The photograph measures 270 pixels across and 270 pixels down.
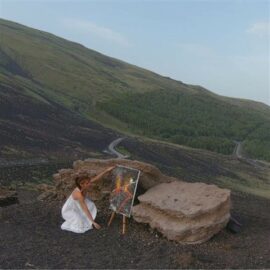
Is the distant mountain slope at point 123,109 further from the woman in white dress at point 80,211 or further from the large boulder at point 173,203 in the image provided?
the woman in white dress at point 80,211

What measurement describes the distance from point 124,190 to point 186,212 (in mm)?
2629

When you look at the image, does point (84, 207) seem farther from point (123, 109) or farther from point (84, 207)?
point (123, 109)

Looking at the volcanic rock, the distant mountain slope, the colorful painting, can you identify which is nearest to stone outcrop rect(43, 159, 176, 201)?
the colorful painting

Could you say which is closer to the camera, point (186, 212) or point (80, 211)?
point (186, 212)

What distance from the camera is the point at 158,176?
19.5 meters

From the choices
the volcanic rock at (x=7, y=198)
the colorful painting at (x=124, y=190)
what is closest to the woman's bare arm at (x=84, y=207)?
the colorful painting at (x=124, y=190)

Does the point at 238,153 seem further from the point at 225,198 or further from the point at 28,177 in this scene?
the point at 225,198

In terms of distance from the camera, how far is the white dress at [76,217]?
16.9 m

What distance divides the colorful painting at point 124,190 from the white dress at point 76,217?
0.84m

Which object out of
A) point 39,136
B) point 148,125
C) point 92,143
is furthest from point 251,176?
point 148,125

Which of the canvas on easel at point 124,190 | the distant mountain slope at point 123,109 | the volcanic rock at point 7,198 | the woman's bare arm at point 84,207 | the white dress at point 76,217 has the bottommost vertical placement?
the distant mountain slope at point 123,109

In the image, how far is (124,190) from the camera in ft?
58.4

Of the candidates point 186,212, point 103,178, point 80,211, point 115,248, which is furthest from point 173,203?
point 103,178

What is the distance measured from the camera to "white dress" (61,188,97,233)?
1691 centimetres
